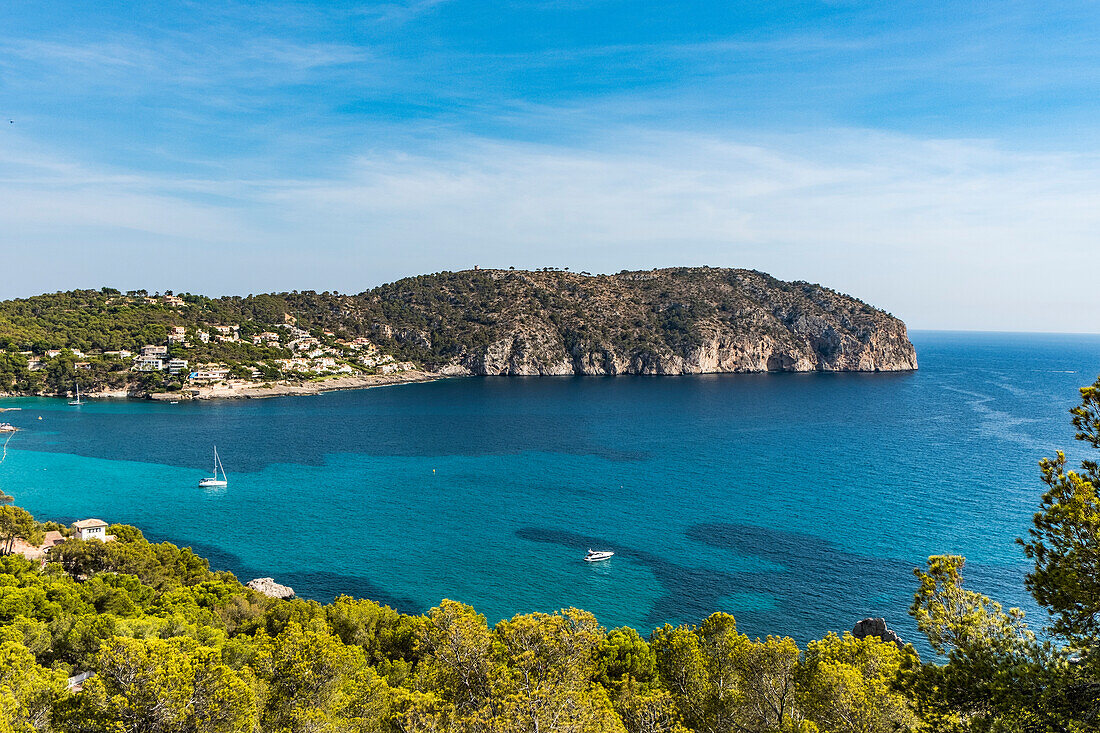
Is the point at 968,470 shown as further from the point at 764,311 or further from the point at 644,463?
the point at 764,311

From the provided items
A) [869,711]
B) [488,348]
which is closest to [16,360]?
[488,348]

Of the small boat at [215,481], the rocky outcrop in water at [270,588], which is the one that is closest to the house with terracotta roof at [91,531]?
the rocky outcrop in water at [270,588]

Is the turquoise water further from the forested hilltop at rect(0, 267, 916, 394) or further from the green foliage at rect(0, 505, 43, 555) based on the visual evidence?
the forested hilltop at rect(0, 267, 916, 394)

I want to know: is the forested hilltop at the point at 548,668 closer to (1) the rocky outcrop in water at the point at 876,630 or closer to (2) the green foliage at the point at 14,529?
(2) the green foliage at the point at 14,529

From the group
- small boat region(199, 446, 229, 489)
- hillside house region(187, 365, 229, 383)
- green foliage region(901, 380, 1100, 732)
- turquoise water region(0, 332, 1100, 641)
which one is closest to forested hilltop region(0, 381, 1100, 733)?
green foliage region(901, 380, 1100, 732)

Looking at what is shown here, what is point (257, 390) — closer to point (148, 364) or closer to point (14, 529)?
point (148, 364)

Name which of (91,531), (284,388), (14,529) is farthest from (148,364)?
(91,531)

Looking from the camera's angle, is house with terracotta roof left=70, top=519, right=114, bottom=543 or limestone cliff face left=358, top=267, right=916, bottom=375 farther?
limestone cliff face left=358, top=267, right=916, bottom=375
